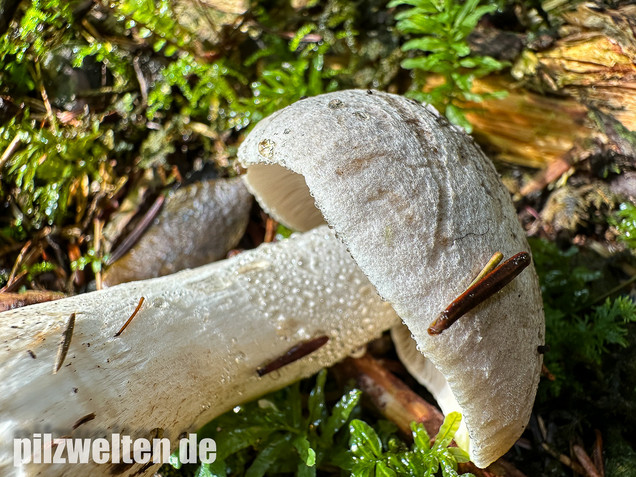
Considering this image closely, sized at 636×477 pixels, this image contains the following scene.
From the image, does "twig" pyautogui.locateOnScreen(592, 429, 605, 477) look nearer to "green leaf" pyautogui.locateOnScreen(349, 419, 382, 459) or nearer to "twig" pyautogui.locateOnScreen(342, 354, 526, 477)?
"twig" pyautogui.locateOnScreen(342, 354, 526, 477)

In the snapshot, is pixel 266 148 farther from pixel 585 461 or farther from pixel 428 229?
pixel 585 461

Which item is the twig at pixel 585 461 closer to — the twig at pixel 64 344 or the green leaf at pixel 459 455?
the green leaf at pixel 459 455

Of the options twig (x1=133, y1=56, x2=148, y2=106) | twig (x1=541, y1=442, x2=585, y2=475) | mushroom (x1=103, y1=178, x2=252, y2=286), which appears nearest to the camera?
twig (x1=541, y1=442, x2=585, y2=475)

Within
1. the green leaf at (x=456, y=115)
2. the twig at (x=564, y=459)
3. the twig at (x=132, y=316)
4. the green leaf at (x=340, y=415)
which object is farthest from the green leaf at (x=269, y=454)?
the green leaf at (x=456, y=115)

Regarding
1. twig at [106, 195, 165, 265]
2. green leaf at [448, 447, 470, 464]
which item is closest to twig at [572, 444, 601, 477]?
green leaf at [448, 447, 470, 464]

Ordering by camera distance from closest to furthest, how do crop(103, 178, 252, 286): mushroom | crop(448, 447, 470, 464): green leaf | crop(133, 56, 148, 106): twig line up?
crop(448, 447, 470, 464): green leaf → crop(103, 178, 252, 286): mushroom → crop(133, 56, 148, 106): twig

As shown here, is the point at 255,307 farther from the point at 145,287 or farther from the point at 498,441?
the point at 498,441
